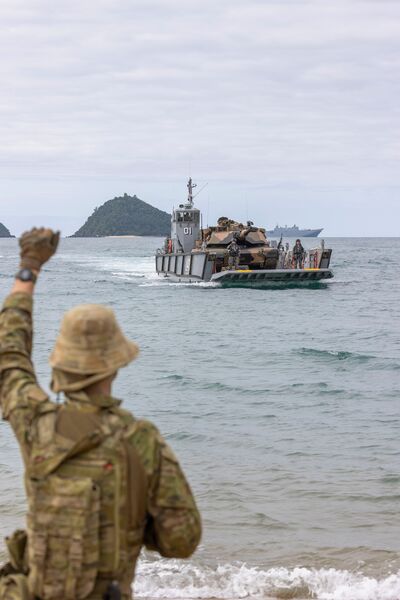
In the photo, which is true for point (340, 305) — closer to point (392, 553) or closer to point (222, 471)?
point (222, 471)

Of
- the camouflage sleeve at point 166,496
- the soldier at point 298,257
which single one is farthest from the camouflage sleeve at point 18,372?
the soldier at point 298,257

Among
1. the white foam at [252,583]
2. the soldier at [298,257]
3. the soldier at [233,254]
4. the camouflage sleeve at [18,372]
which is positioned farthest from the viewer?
the soldier at [298,257]

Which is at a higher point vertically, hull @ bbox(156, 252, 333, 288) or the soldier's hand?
the soldier's hand

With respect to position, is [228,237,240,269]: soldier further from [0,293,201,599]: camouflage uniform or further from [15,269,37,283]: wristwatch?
[0,293,201,599]: camouflage uniform

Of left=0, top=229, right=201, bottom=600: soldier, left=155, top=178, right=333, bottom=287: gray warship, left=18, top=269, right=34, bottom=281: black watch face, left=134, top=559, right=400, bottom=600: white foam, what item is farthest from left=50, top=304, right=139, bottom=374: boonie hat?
left=155, top=178, right=333, bottom=287: gray warship

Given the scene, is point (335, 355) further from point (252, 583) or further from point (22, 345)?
point (22, 345)

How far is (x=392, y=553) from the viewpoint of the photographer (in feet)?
24.4

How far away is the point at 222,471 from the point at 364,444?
7.86ft

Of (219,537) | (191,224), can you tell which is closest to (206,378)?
(219,537)

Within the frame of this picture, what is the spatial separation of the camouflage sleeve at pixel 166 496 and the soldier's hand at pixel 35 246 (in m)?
0.73

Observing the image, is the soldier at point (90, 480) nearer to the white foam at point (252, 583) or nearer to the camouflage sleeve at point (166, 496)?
the camouflage sleeve at point (166, 496)

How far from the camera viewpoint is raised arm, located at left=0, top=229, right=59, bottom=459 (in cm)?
284

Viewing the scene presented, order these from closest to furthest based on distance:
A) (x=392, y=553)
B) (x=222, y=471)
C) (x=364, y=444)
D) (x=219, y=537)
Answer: (x=392, y=553) < (x=219, y=537) < (x=222, y=471) < (x=364, y=444)

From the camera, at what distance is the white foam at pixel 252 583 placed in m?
6.44
